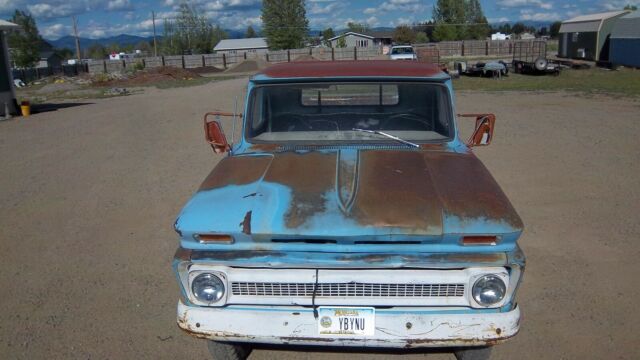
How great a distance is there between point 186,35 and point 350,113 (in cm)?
8225

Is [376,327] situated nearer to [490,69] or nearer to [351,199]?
[351,199]

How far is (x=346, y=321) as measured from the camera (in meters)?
2.66

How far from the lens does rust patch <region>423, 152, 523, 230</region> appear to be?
2.70 meters

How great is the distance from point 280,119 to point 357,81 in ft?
2.15

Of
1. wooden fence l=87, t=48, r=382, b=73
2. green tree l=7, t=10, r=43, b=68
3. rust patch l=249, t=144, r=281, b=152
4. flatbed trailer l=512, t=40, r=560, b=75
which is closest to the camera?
rust patch l=249, t=144, r=281, b=152

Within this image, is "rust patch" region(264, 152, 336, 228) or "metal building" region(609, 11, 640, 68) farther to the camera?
"metal building" region(609, 11, 640, 68)

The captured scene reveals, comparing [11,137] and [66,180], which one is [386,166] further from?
[11,137]

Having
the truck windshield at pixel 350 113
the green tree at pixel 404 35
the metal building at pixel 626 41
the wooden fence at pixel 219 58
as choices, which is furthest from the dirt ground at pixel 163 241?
the green tree at pixel 404 35

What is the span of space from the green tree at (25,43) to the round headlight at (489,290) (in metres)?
73.1

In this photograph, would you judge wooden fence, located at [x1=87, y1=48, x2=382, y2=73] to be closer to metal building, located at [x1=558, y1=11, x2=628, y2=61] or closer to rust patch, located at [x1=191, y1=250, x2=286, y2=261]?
metal building, located at [x1=558, y1=11, x2=628, y2=61]


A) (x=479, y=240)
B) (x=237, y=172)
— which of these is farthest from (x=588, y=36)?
(x=479, y=240)

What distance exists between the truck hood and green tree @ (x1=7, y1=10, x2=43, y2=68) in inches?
2832

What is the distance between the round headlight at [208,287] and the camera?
271cm

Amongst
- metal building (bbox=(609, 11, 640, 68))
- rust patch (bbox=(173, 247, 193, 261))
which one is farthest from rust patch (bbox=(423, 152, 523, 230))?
metal building (bbox=(609, 11, 640, 68))
